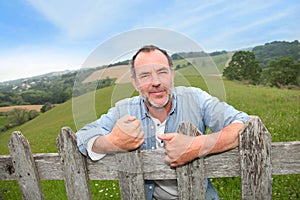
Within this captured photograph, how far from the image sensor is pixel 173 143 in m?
1.86

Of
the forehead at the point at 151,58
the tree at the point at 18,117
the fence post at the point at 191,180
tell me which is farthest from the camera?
the tree at the point at 18,117

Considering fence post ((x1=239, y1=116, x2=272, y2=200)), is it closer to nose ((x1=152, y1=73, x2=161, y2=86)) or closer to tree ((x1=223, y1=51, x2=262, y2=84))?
tree ((x1=223, y1=51, x2=262, y2=84))

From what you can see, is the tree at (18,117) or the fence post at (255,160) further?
the tree at (18,117)

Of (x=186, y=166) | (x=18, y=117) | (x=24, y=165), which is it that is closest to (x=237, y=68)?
(x=186, y=166)

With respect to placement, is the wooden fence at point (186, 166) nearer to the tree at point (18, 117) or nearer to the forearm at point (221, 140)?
the forearm at point (221, 140)

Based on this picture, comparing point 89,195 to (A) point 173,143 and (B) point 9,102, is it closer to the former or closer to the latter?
(A) point 173,143

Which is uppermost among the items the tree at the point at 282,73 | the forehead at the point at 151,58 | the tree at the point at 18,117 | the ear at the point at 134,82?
the forehead at the point at 151,58

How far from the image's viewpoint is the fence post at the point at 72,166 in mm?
2158

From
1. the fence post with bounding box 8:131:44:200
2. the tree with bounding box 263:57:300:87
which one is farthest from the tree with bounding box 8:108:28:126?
the fence post with bounding box 8:131:44:200

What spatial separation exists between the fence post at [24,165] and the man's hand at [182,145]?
1.33 m

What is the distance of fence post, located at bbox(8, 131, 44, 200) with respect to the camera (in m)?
2.36

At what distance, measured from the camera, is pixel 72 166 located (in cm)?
223

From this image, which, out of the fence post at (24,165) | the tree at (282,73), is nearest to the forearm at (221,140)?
the fence post at (24,165)

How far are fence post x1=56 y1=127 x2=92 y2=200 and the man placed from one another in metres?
0.11
